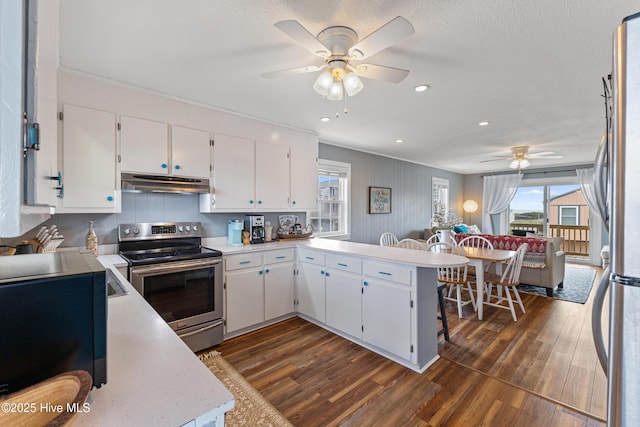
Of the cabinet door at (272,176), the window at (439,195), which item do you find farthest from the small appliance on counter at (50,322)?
the window at (439,195)

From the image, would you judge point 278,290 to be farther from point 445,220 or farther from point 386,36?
point 445,220

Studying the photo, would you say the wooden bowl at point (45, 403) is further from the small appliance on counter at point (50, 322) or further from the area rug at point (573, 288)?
the area rug at point (573, 288)

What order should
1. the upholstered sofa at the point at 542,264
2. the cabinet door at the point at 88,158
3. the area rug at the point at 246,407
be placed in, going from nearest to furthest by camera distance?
the area rug at the point at 246,407, the cabinet door at the point at 88,158, the upholstered sofa at the point at 542,264

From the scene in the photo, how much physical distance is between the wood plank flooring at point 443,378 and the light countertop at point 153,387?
1.26m

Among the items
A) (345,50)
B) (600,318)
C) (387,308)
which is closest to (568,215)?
(387,308)

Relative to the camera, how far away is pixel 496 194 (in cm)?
779

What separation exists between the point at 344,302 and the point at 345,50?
2164mm

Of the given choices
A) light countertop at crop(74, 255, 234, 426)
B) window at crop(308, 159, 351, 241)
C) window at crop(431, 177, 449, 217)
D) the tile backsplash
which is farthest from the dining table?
window at crop(431, 177, 449, 217)

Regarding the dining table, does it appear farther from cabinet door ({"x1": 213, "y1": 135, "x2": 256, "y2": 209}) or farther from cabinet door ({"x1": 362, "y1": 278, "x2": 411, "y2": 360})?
cabinet door ({"x1": 213, "y1": 135, "x2": 256, "y2": 209})

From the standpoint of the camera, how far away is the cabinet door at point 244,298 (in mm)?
2816

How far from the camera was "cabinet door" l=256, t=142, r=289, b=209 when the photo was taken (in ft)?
10.9

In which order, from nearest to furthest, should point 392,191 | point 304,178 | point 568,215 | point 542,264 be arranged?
point 304,178
point 542,264
point 392,191
point 568,215

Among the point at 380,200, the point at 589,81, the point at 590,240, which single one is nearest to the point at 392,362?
the point at 589,81

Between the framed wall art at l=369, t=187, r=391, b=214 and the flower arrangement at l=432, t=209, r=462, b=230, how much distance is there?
1.80 meters
